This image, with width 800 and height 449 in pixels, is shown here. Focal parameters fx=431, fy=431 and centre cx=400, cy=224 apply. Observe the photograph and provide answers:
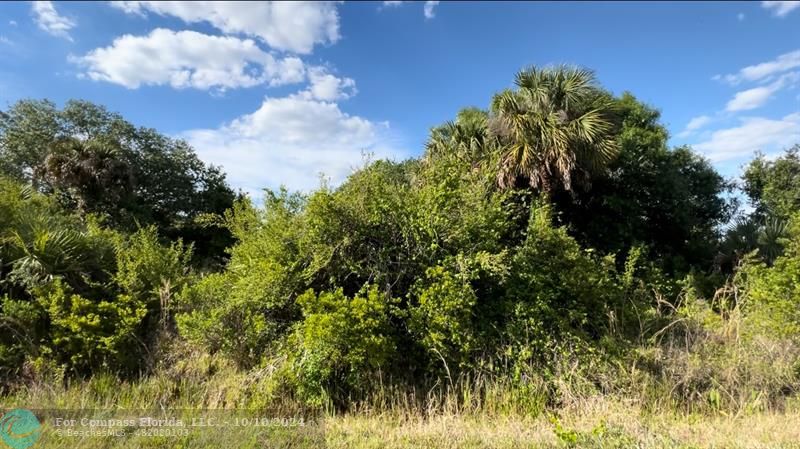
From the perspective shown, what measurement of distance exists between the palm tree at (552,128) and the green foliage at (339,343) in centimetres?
468

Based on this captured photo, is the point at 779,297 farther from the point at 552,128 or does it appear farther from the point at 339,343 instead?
the point at 339,343

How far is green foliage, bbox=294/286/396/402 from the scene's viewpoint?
4.59 m

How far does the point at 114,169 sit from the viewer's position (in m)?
12.8

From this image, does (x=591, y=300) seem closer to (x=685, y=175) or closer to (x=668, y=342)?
(x=668, y=342)

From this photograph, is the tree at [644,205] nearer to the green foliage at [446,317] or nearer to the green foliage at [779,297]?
the green foliage at [779,297]

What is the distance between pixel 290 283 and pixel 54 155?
11417 mm

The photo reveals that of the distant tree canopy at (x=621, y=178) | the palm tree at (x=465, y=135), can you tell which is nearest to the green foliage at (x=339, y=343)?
the distant tree canopy at (x=621, y=178)

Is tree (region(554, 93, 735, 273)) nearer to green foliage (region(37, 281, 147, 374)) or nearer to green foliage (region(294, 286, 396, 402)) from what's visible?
green foliage (region(294, 286, 396, 402))

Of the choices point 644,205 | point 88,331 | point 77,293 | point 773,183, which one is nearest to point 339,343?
point 88,331

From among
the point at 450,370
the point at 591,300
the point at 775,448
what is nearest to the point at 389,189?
the point at 450,370

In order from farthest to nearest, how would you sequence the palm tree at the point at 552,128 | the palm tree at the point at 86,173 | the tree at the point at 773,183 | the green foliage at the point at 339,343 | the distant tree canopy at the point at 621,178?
the tree at the point at 773,183, the palm tree at the point at 86,173, the distant tree canopy at the point at 621,178, the palm tree at the point at 552,128, the green foliage at the point at 339,343

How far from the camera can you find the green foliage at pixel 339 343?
459 cm

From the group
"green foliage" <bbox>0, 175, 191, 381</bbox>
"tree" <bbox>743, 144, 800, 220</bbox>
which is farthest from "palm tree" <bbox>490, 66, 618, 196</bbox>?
"tree" <bbox>743, 144, 800, 220</bbox>

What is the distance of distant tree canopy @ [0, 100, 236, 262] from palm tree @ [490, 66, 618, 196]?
30.2 ft
